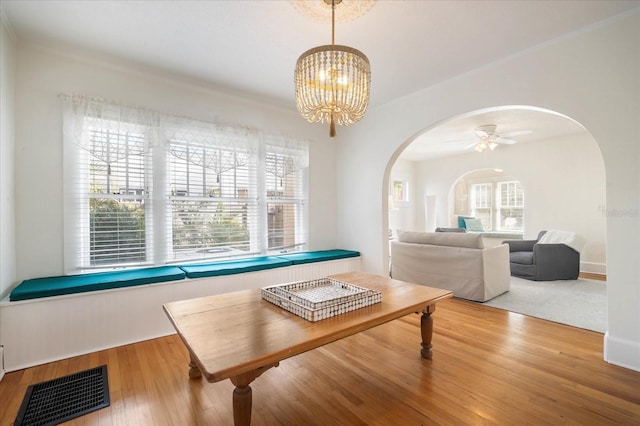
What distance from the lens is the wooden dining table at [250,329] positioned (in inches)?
45.4

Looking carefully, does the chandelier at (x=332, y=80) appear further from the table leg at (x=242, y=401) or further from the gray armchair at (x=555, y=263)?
the gray armchair at (x=555, y=263)

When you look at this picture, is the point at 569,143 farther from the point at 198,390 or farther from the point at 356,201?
the point at 198,390

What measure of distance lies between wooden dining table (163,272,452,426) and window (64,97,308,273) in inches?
56.4

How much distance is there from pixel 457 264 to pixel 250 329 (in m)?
3.10

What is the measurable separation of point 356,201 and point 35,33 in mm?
3578

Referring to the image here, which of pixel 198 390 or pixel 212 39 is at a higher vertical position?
pixel 212 39

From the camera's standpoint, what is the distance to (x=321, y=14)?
2006 millimetres

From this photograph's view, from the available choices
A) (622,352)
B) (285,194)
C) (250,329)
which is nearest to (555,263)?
(622,352)

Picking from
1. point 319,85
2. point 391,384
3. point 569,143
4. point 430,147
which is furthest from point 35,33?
point 569,143

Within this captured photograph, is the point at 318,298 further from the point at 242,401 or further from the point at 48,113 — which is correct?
the point at 48,113

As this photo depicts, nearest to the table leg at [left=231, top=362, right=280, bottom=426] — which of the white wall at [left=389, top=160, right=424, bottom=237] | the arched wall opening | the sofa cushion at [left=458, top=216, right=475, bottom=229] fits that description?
the arched wall opening

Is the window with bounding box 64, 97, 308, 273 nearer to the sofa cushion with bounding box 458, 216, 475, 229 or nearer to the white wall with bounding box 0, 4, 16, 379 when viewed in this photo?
the white wall with bounding box 0, 4, 16, 379

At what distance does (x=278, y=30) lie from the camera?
2.23m

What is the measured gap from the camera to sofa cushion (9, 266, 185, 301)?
2.10 metres
